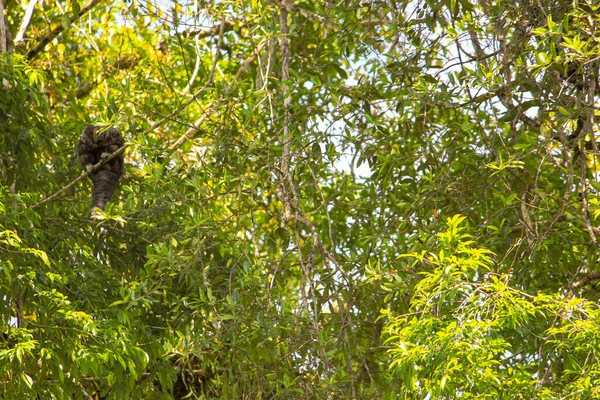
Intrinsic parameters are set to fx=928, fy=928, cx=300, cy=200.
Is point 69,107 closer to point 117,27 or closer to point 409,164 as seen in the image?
point 117,27

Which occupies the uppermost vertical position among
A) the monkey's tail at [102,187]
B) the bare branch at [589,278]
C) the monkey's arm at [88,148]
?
the monkey's arm at [88,148]

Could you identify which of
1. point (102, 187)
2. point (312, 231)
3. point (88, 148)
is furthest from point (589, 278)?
point (88, 148)

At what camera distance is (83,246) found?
4074 millimetres

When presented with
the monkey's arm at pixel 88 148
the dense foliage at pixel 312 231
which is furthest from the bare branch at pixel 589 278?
the monkey's arm at pixel 88 148

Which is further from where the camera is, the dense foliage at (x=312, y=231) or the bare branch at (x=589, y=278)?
the bare branch at (x=589, y=278)

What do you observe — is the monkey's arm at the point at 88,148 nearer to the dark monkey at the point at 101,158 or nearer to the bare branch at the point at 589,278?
the dark monkey at the point at 101,158

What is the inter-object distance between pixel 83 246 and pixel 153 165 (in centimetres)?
53

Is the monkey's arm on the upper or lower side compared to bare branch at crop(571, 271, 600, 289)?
upper

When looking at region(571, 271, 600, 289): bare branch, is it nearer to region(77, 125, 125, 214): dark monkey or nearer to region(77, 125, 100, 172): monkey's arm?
region(77, 125, 125, 214): dark monkey

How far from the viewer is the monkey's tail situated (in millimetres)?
4016

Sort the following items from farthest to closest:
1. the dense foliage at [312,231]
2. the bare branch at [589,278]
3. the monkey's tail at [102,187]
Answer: the monkey's tail at [102,187], the bare branch at [589,278], the dense foliage at [312,231]

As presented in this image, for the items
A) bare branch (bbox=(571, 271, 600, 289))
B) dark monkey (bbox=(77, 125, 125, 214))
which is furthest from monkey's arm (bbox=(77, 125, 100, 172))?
bare branch (bbox=(571, 271, 600, 289))

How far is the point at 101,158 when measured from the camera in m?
4.07

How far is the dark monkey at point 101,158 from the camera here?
4.04 meters
